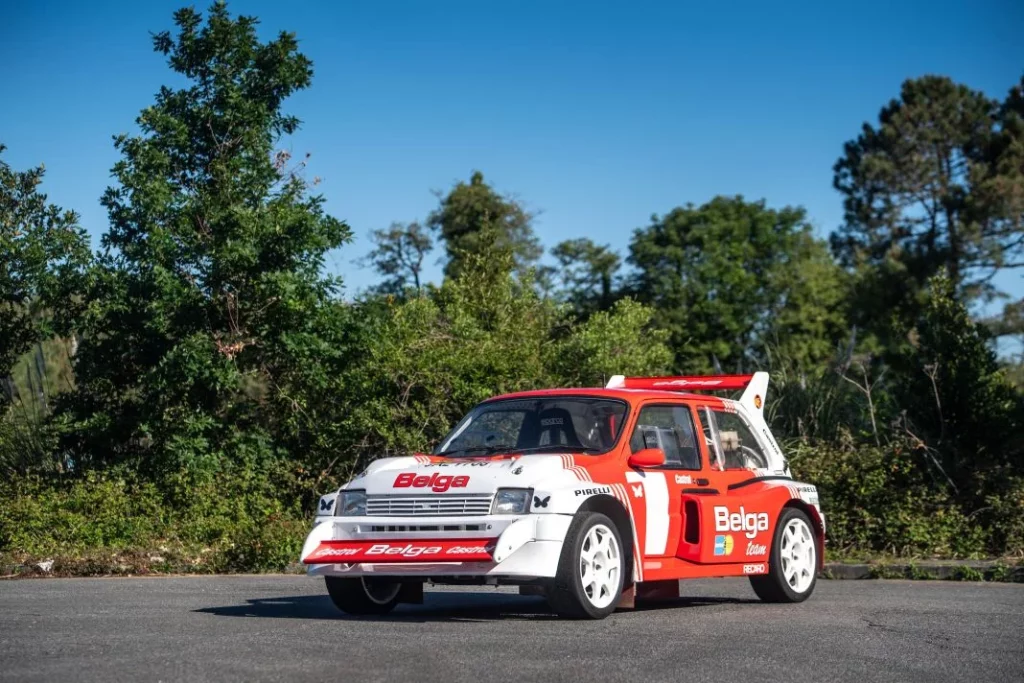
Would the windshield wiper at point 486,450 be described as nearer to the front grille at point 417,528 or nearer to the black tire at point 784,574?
the front grille at point 417,528

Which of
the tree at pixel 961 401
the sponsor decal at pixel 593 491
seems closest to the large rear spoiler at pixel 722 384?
the sponsor decal at pixel 593 491

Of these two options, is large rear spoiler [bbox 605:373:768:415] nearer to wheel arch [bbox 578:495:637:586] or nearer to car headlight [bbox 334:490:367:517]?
wheel arch [bbox 578:495:637:586]

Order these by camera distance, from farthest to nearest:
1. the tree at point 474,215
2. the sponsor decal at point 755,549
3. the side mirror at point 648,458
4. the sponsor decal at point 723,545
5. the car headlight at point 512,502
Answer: the tree at point 474,215, the sponsor decal at point 755,549, the sponsor decal at point 723,545, the side mirror at point 648,458, the car headlight at point 512,502

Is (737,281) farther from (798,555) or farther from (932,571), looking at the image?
(798,555)

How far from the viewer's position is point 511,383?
22.3 metres

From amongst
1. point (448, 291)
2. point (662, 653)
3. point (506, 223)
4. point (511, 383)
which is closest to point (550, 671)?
point (662, 653)

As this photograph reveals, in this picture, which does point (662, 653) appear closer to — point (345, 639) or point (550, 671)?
point (550, 671)

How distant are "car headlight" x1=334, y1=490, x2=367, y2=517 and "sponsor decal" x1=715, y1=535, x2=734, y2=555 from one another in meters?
2.93

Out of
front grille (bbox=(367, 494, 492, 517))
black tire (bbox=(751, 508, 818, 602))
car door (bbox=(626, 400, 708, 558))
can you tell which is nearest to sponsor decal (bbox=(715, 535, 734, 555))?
car door (bbox=(626, 400, 708, 558))

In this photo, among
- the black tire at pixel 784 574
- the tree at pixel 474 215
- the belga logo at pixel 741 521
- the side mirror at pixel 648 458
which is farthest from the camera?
the tree at pixel 474 215

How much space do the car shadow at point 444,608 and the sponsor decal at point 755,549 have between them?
27.1 inches

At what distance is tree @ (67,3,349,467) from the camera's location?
71.2 ft

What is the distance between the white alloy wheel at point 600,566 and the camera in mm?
9672

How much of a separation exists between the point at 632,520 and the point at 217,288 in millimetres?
13508
